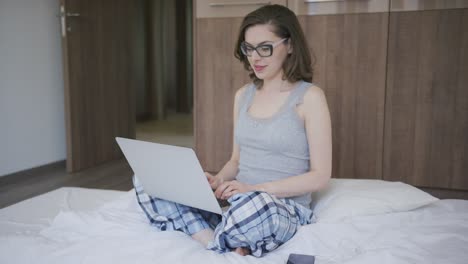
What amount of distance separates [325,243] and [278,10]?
2.13 feet

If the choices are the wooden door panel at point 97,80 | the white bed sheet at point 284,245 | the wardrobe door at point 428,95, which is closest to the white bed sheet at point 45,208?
the white bed sheet at point 284,245

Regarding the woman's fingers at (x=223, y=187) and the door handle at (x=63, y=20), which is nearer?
the woman's fingers at (x=223, y=187)

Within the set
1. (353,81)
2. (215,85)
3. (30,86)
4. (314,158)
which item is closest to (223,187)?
(314,158)

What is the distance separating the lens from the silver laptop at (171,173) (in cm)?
109

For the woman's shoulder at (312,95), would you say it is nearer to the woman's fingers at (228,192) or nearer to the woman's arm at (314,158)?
the woman's arm at (314,158)

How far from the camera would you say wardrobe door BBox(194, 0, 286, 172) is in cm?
262

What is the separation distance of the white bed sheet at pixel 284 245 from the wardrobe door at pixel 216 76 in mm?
1410

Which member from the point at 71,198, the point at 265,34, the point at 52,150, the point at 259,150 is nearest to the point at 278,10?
the point at 265,34

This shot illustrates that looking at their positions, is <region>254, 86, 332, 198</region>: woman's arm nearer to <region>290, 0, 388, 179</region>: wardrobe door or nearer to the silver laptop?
the silver laptop

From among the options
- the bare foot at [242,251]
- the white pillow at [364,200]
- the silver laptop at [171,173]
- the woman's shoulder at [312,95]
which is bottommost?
the bare foot at [242,251]

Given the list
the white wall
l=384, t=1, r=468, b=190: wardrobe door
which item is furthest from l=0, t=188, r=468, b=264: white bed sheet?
the white wall

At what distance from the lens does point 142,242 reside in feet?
3.94

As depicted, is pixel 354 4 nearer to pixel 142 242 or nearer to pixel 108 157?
pixel 142 242

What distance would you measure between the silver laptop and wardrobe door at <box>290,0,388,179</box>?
144cm
